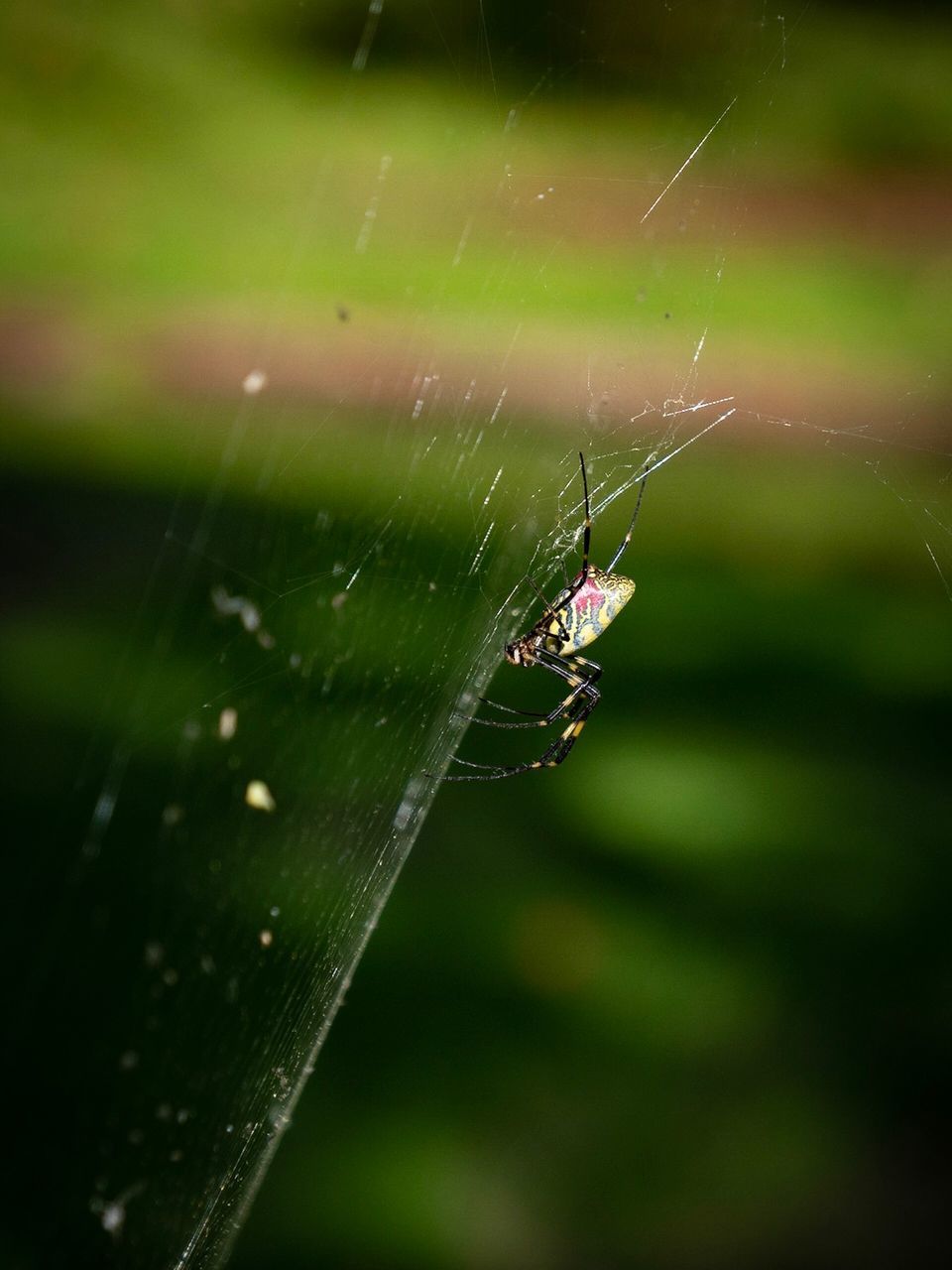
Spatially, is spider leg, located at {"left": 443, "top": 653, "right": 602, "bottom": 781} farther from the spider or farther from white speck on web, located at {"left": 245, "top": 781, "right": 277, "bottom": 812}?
white speck on web, located at {"left": 245, "top": 781, "right": 277, "bottom": 812}

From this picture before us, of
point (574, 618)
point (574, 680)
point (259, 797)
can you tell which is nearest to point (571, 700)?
point (574, 680)

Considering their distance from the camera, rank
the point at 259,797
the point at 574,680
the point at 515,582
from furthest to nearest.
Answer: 1. the point at 574,680
2. the point at 515,582
3. the point at 259,797

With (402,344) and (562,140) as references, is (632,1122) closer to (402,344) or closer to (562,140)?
(402,344)

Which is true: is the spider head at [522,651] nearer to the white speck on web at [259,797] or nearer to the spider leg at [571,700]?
the spider leg at [571,700]

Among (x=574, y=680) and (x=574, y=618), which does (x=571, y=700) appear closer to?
(x=574, y=680)

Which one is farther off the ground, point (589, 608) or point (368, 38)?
point (368, 38)

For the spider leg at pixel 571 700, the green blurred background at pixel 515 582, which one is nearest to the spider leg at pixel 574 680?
the spider leg at pixel 571 700
